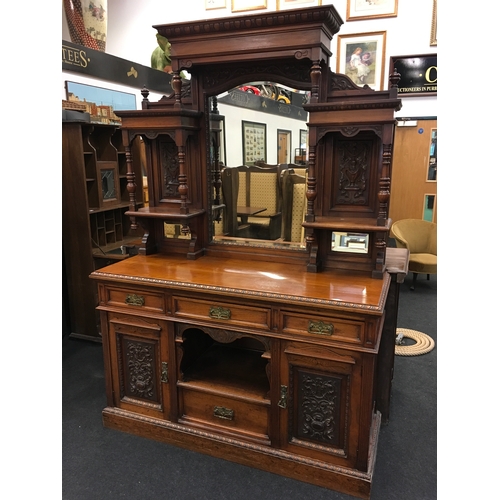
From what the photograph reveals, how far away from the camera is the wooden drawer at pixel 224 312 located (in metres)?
1.81

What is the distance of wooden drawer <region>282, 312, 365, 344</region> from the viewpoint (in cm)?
168

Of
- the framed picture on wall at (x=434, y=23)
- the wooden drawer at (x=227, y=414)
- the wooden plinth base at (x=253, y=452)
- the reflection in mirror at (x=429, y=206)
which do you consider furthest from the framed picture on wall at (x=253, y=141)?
the reflection in mirror at (x=429, y=206)

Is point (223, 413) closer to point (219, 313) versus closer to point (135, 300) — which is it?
point (219, 313)

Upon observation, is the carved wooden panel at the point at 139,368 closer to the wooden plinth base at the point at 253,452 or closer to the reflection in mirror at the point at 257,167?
the wooden plinth base at the point at 253,452

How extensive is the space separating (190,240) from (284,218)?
22.1 inches

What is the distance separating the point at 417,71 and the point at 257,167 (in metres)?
2.90

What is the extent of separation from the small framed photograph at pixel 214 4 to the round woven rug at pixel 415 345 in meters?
3.67

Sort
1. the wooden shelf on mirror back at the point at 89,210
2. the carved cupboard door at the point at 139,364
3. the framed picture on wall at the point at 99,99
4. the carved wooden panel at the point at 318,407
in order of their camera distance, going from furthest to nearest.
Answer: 1. the framed picture on wall at the point at 99,99
2. the wooden shelf on mirror back at the point at 89,210
3. the carved cupboard door at the point at 139,364
4. the carved wooden panel at the point at 318,407

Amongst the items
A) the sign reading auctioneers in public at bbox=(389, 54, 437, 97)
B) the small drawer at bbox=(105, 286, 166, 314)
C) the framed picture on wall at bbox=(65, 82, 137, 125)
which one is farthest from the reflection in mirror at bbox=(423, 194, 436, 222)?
the small drawer at bbox=(105, 286, 166, 314)

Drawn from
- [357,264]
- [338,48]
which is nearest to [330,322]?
[357,264]

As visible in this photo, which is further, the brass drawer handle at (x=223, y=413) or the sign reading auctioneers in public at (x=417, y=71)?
the sign reading auctioneers in public at (x=417, y=71)

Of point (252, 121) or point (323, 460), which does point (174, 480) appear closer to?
point (323, 460)

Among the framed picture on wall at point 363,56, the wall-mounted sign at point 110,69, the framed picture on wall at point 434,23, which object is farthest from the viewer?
the framed picture on wall at point 363,56

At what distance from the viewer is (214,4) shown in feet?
14.1
